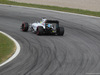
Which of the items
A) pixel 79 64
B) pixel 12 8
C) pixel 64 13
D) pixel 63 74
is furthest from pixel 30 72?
pixel 12 8

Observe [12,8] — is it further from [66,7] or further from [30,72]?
[30,72]

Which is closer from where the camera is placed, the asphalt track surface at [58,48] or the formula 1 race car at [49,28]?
the asphalt track surface at [58,48]

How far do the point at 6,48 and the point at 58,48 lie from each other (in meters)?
3.13

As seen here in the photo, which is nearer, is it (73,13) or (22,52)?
(22,52)

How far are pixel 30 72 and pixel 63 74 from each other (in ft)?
4.97

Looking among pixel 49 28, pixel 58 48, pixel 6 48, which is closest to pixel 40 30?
pixel 49 28

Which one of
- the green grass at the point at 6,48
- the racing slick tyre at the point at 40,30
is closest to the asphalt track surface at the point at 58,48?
the racing slick tyre at the point at 40,30

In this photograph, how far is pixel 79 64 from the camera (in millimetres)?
15609

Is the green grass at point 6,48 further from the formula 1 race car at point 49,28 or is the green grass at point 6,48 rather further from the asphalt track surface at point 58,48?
the formula 1 race car at point 49,28

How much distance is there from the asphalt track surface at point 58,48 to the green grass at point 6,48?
0.55 meters

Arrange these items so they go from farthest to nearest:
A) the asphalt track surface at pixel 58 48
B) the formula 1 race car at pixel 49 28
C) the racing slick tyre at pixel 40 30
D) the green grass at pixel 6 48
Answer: the formula 1 race car at pixel 49 28, the racing slick tyre at pixel 40 30, the green grass at pixel 6 48, the asphalt track surface at pixel 58 48

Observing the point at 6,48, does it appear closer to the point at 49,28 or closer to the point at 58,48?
the point at 58,48

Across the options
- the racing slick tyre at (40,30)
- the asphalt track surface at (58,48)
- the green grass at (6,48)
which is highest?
the racing slick tyre at (40,30)

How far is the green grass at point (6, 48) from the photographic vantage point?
16.4 metres
